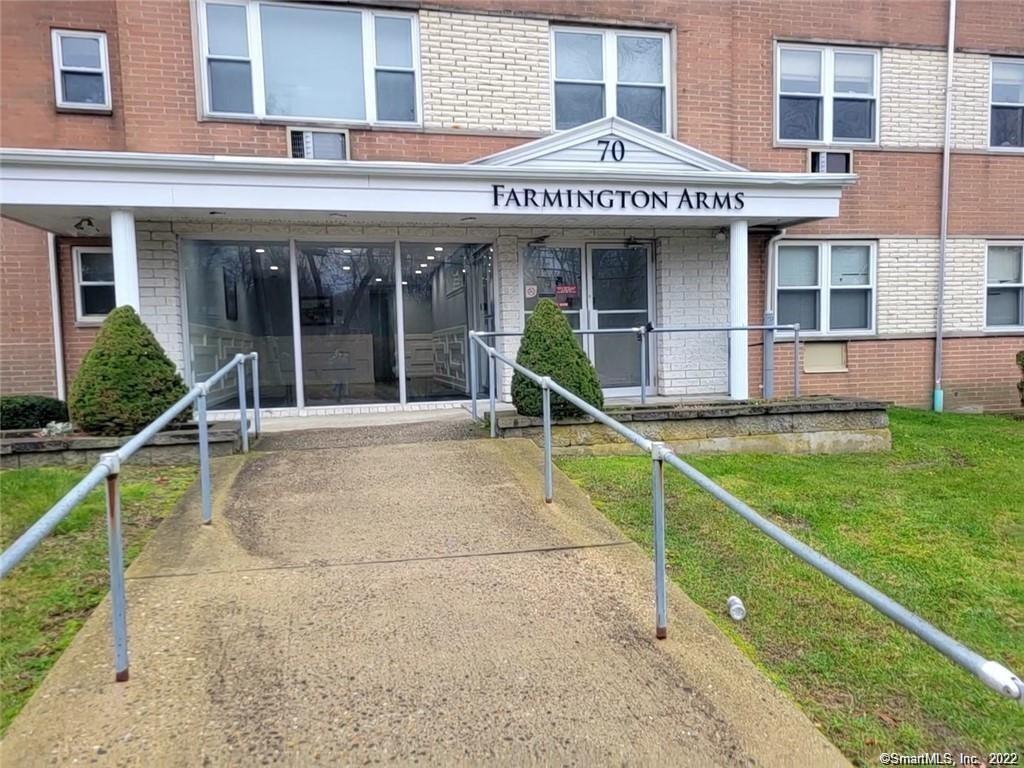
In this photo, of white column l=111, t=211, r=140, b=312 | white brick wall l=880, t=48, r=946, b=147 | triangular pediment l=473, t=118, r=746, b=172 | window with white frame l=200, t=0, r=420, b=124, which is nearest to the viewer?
white column l=111, t=211, r=140, b=312

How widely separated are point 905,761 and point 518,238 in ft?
26.6

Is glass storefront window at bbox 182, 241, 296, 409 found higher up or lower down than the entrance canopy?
lower down

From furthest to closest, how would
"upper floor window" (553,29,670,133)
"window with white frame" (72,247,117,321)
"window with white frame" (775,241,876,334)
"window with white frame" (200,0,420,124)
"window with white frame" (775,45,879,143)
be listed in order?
"window with white frame" (775,241,876,334) < "window with white frame" (775,45,879,143) < "upper floor window" (553,29,670,133) < "window with white frame" (72,247,117,321) < "window with white frame" (200,0,420,124)

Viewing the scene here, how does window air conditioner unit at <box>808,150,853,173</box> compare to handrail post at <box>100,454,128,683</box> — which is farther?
window air conditioner unit at <box>808,150,853,173</box>

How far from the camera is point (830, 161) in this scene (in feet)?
35.4

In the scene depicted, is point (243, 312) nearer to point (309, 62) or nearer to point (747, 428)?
point (309, 62)

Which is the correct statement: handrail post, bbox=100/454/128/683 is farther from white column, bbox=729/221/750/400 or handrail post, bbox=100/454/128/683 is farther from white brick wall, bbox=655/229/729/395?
white brick wall, bbox=655/229/729/395

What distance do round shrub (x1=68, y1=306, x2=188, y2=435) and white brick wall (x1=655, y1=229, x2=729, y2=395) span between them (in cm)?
677

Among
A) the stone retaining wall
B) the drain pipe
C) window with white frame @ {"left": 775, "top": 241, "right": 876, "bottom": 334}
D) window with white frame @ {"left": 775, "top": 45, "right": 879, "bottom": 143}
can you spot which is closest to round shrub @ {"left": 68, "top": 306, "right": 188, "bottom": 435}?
the stone retaining wall

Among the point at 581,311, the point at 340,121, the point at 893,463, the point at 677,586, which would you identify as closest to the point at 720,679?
the point at 677,586

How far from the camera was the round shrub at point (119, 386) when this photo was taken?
6109mm

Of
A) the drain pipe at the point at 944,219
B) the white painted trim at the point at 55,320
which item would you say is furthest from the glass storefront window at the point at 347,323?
the drain pipe at the point at 944,219

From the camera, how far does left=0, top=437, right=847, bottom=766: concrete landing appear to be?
246cm

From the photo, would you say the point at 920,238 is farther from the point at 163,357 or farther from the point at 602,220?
the point at 163,357
